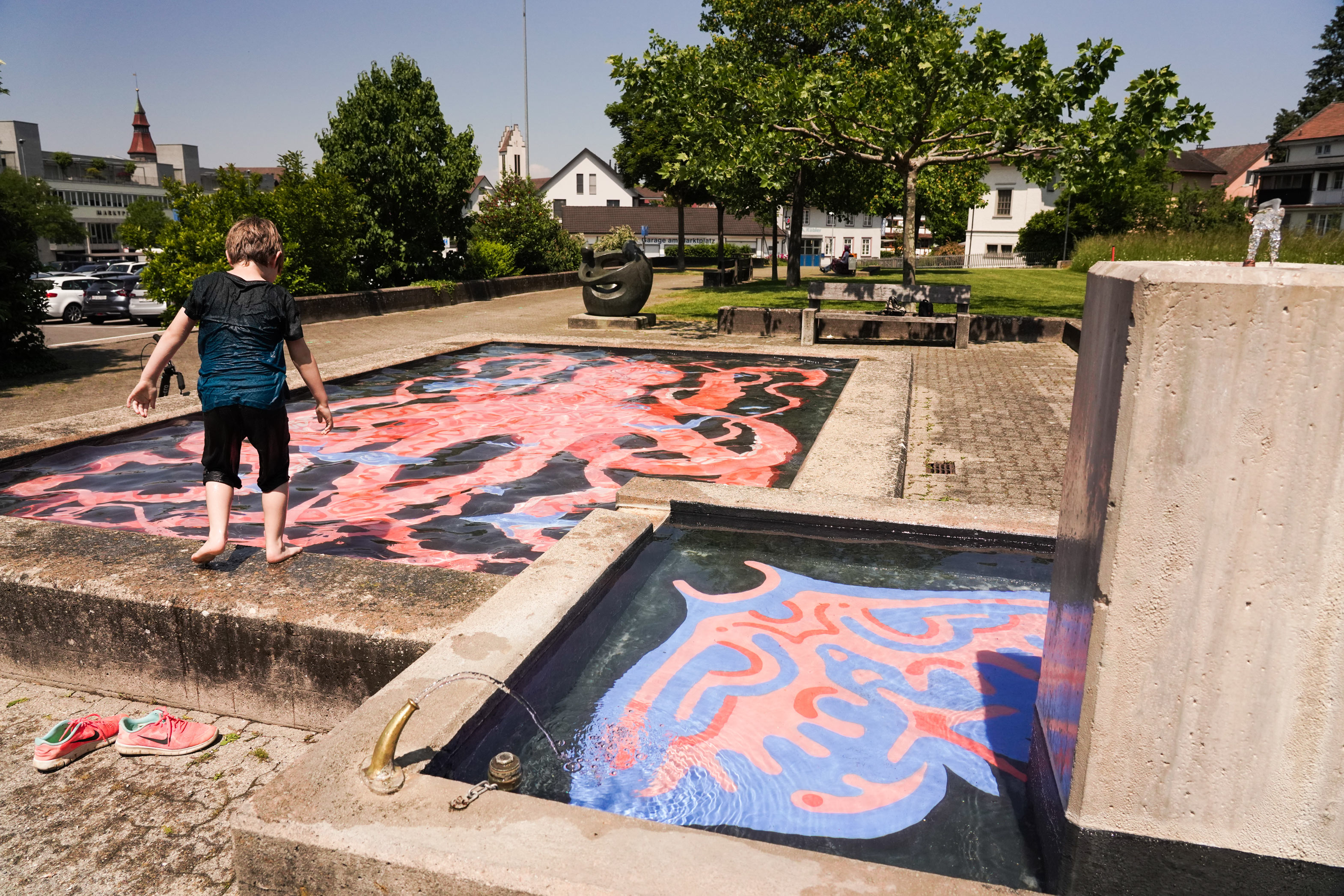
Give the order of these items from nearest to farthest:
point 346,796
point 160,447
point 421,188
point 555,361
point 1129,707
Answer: point 1129,707
point 346,796
point 160,447
point 555,361
point 421,188

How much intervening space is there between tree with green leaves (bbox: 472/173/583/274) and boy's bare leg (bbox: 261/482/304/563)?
28.0 m

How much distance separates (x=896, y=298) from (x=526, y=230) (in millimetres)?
19692

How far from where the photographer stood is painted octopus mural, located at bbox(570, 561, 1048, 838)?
2830 millimetres

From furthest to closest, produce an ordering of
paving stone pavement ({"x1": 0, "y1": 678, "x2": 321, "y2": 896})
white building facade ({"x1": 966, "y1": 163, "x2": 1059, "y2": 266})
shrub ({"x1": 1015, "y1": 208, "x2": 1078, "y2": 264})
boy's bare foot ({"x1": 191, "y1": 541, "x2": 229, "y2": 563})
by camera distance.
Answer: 1. white building facade ({"x1": 966, "y1": 163, "x2": 1059, "y2": 266})
2. shrub ({"x1": 1015, "y1": 208, "x2": 1078, "y2": 264})
3. boy's bare foot ({"x1": 191, "y1": 541, "x2": 229, "y2": 563})
4. paving stone pavement ({"x1": 0, "y1": 678, "x2": 321, "y2": 896})

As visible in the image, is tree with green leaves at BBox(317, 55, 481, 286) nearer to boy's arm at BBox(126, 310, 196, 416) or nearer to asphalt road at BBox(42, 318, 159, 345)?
asphalt road at BBox(42, 318, 159, 345)

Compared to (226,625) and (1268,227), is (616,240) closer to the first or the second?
(226,625)

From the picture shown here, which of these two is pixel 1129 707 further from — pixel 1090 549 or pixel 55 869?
pixel 55 869

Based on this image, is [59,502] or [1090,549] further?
[59,502]

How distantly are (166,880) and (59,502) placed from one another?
472 cm

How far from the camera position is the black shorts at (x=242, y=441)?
12.8ft

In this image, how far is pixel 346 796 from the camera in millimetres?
2297

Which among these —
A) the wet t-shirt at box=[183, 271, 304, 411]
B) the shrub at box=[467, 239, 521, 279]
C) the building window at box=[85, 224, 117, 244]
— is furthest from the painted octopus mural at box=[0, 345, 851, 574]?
the building window at box=[85, 224, 117, 244]

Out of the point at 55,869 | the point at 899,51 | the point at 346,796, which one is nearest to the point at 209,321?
the point at 55,869

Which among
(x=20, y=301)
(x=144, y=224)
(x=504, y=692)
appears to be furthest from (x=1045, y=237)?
(x=504, y=692)
